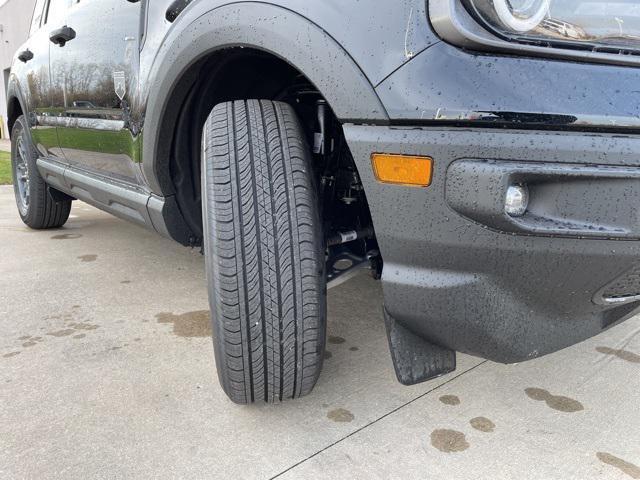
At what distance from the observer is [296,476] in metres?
1.33

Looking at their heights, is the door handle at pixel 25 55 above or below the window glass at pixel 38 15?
below

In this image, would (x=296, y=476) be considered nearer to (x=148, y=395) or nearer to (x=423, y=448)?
(x=423, y=448)

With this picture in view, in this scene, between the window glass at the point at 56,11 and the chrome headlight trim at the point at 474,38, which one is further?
the window glass at the point at 56,11

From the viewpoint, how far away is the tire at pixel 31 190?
3648 millimetres

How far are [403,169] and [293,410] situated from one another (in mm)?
898

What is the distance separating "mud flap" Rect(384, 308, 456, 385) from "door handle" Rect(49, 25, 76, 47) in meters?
2.10

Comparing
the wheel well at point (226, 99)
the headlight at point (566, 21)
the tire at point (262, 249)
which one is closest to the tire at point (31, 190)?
the wheel well at point (226, 99)

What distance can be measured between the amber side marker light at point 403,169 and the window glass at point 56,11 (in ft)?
A: 7.55

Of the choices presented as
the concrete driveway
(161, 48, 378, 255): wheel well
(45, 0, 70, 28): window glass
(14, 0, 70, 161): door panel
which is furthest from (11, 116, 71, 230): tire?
(161, 48, 378, 255): wheel well

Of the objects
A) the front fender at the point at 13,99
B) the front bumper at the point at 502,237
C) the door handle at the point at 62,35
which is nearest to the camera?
the front bumper at the point at 502,237

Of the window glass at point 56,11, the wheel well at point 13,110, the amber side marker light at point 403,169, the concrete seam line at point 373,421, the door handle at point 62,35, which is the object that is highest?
the window glass at point 56,11

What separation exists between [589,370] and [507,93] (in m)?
1.31

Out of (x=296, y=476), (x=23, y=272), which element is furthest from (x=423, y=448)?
(x=23, y=272)

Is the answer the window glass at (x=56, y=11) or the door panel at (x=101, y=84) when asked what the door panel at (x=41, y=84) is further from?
the door panel at (x=101, y=84)
